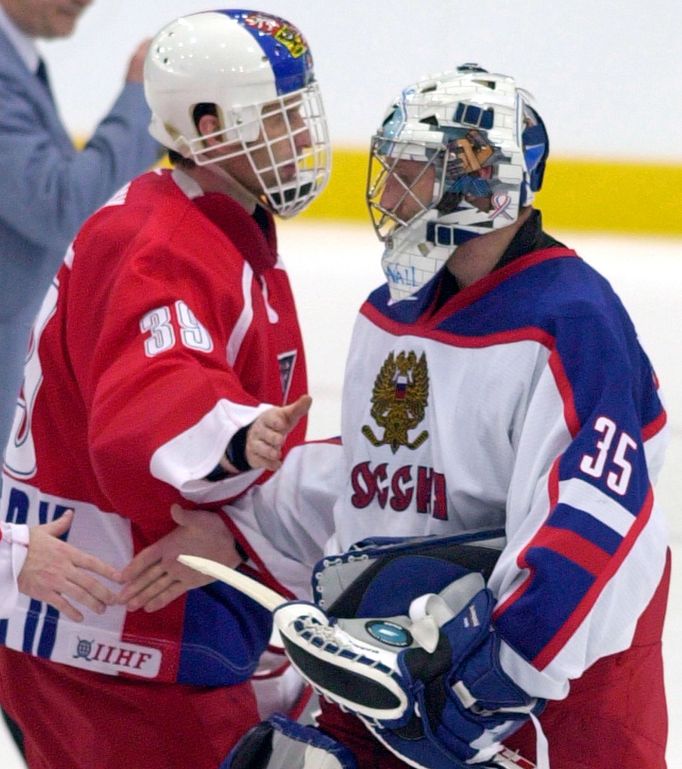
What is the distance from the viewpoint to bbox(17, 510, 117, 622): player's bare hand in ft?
5.86

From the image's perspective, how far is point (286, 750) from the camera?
1604mm

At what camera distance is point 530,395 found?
4.86 feet

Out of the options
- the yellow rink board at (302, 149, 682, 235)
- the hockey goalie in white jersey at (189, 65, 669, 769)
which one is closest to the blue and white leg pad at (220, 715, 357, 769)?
the hockey goalie in white jersey at (189, 65, 669, 769)

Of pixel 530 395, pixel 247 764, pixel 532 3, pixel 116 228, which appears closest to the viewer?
pixel 530 395

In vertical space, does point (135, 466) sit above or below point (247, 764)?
above

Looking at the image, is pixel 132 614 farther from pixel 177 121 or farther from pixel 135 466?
pixel 177 121

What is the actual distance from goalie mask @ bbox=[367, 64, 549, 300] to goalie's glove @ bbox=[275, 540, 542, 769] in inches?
13.2

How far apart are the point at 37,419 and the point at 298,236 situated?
172 inches

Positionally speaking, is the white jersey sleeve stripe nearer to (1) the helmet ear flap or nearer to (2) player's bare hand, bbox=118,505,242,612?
(1) the helmet ear flap

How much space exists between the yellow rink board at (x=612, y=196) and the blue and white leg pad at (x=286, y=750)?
15.3ft

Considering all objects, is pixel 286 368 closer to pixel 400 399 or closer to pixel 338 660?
pixel 400 399

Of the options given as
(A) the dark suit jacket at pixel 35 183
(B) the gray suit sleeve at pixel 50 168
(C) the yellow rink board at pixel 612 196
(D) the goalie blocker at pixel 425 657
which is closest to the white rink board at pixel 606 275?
(C) the yellow rink board at pixel 612 196

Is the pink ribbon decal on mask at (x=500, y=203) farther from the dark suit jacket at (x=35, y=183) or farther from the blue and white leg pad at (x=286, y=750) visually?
the dark suit jacket at (x=35, y=183)

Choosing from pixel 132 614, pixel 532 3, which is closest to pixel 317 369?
pixel 532 3
